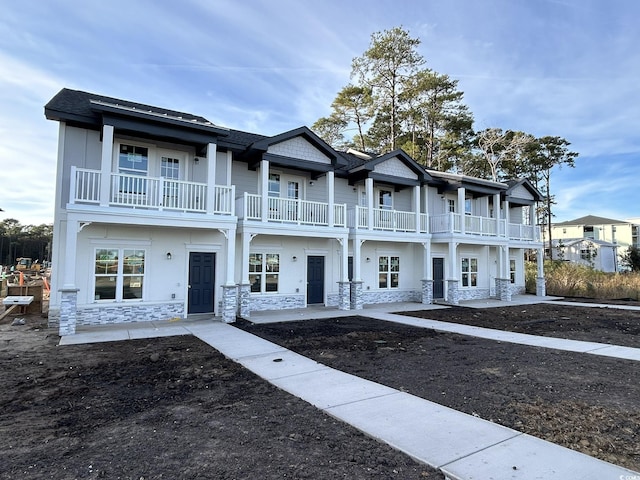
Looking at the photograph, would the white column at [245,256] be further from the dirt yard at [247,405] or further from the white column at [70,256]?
the white column at [70,256]

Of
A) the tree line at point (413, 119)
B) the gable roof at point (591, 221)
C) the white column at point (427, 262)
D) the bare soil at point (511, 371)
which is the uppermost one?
the tree line at point (413, 119)

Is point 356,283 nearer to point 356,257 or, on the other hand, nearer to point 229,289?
point 356,257

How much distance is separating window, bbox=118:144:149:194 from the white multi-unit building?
0.03 metres

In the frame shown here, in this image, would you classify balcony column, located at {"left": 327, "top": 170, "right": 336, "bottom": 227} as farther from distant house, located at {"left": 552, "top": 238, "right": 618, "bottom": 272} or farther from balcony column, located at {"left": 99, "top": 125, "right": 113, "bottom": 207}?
distant house, located at {"left": 552, "top": 238, "right": 618, "bottom": 272}

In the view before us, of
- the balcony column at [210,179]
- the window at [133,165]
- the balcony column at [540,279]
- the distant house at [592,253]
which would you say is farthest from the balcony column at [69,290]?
the distant house at [592,253]

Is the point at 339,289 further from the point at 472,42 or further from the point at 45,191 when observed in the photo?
the point at 472,42

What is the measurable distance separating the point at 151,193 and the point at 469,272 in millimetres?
16114

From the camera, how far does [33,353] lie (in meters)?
7.36

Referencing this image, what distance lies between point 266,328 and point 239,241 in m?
4.09

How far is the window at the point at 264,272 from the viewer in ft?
44.3

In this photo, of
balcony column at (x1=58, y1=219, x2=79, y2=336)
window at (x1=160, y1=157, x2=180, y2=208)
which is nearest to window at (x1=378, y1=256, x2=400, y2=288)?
window at (x1=160, y1=157, x2=180, y2=208)

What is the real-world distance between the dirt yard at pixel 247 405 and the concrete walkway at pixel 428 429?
0.22 m

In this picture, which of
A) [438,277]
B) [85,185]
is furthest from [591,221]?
[85,185]

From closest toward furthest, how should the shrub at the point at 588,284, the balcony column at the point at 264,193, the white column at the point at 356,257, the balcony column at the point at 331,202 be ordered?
the balcony column at the point at 264,193 < the balcony column at the point at 331,202 < the white column at the point at 356,257 < the shrub at the point at 588,284
